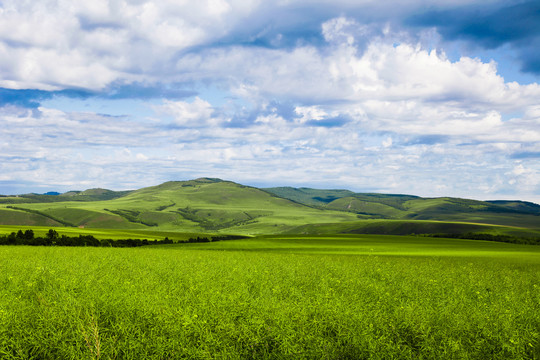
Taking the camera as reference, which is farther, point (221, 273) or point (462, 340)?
point (221, 273)

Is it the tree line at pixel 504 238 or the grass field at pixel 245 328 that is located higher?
the grass field at pixel 245 328

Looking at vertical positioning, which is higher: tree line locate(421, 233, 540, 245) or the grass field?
the grass field

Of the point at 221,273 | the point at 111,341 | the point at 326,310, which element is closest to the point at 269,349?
the point at 326,310

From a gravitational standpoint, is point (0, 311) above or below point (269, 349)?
above

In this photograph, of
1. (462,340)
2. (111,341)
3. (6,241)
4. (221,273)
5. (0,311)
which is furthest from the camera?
(6,241)

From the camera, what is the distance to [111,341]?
352 inches

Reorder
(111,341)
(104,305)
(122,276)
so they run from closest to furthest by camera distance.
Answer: (111,341), (104,305), (122,276)

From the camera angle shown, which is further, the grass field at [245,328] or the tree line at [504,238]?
the tree line at [504,238]

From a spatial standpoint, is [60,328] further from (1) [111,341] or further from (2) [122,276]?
(2) [122,276]

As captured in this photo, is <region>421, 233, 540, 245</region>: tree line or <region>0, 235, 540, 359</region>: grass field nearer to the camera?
<region>0, 235, 540, 359</region>: grass field

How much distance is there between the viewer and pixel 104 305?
38.7ft

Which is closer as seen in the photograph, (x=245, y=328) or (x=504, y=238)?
(x=245, y=328)

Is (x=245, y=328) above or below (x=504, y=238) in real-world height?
above

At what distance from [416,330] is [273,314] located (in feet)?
13.9
